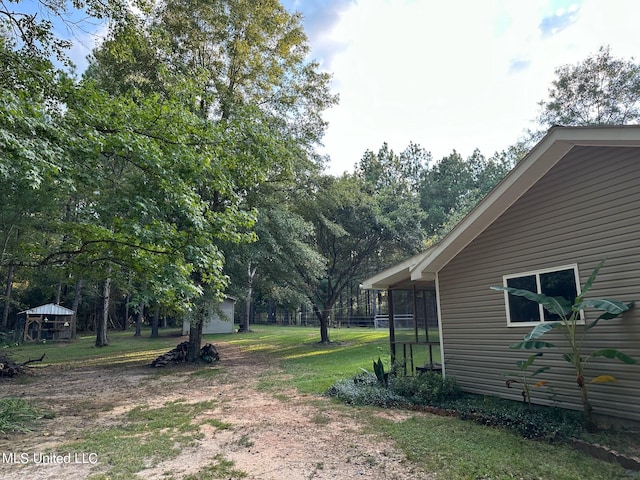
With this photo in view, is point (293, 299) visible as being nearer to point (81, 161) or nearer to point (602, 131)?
point (81, 161)

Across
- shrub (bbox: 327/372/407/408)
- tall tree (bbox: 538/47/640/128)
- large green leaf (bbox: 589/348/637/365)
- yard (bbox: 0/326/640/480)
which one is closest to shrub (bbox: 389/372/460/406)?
shrub (bbox: 327/372/407/408)

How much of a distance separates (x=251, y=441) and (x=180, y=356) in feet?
32.4

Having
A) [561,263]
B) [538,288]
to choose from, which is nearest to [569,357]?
[538,288]

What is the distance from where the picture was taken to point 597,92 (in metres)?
19.6

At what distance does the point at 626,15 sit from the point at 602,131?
12.3 meters

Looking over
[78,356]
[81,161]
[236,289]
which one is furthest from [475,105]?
[78,356]

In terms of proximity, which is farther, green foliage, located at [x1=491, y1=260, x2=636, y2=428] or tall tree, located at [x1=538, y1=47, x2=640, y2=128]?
tall tree, located at [x1=538, y1=47, x2=640, y2=128]

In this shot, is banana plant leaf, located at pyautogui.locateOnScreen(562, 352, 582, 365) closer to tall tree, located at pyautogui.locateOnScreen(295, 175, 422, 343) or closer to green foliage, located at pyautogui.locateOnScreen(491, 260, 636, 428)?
green foliage, located at pyautogui.locateOnScreen(491, 260, 636, 428)

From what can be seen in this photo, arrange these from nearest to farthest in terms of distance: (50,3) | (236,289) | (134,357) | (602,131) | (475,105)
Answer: (602,131) < (50,3) < (475,105) < (236,289) < (134,357)

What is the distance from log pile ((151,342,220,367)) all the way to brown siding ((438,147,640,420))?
940cm

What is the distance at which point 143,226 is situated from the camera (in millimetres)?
6840

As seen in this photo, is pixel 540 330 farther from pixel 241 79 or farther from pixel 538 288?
pixel 241 79

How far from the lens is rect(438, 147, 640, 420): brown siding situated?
16.4 ft

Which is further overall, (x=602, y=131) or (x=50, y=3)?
(x=50, y=3)
